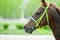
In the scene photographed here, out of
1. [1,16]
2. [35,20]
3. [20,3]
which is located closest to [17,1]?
[20,3]

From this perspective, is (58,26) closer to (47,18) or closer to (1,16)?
(47,18)

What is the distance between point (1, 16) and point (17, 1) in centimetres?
285

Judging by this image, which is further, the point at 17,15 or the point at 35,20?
the point at 17,15

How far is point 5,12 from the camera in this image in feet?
110

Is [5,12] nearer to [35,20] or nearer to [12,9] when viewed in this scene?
[12,9]

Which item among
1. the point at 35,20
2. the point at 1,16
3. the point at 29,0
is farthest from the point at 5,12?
the point at 35,20

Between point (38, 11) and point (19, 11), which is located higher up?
point (38, 11)

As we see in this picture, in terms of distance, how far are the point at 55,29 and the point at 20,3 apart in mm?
27072

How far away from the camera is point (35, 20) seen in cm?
590

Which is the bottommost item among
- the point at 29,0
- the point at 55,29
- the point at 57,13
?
the point at 29,0

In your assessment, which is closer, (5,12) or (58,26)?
(58,26)

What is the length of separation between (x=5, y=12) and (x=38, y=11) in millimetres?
27905

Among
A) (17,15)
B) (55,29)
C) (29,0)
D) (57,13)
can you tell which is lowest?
(17,15)

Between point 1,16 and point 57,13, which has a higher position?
point 57,13
